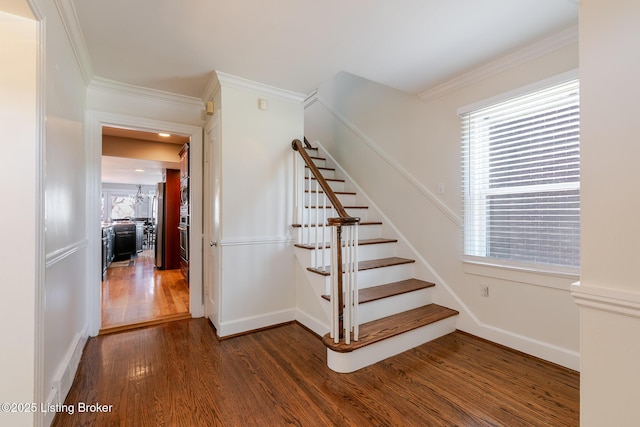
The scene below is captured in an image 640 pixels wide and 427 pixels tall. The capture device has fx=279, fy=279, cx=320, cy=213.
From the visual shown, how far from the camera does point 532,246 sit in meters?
2.15

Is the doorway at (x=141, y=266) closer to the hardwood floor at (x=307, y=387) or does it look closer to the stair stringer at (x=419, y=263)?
the hardwood floor at (x=307, y=387)

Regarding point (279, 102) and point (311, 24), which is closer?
point (311, 24)

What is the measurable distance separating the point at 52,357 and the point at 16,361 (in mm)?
342

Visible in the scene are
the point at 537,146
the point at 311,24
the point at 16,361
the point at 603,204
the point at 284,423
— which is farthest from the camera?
the point at 537,146

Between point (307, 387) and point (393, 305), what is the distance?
3.48 ft

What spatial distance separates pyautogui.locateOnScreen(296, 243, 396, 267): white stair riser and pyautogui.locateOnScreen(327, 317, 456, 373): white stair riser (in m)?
0.84

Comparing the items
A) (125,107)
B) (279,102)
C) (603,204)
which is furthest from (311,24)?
(125,107)

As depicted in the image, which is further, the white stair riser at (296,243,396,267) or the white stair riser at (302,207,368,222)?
the white stair riser at (302,207,368,222)

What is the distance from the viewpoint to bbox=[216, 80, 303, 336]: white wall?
2.56 m

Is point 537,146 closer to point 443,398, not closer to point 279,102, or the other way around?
point 443,398

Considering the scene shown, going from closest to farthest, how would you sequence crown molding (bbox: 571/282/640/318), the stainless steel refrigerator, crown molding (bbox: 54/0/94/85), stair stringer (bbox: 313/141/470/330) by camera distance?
crown molding (bbox: 571/282/640/318), crown molding (bbox: 54/0/94/85), stair stringer (bbox: 313/141/470/330), the stainless steel refrigerator

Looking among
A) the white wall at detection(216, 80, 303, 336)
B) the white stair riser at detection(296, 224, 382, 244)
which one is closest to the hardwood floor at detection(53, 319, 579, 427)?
the white wall at detection(216, 80, 303, 336)

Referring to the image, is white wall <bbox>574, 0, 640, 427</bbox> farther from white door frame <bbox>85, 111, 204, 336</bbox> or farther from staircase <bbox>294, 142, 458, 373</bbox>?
white door frame <bbox>85, 111, 204, 336</bbox>

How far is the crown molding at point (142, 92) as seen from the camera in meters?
2.57
